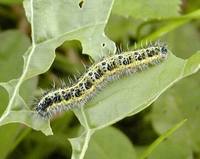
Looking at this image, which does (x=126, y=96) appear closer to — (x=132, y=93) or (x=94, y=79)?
(x=132, y=93)

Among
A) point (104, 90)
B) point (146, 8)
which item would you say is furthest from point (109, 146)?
point (146, 8)

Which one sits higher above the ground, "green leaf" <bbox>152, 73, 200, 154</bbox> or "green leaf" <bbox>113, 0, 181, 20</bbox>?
"green leaf" <bbox>113, 0, 181, 20</bbox>

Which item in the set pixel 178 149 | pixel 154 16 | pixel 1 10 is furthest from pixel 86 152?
pixel 1 10

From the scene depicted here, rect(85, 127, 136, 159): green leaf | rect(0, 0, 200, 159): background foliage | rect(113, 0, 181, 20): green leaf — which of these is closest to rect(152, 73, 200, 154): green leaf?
rect(0, 0, 200, 159): background foliage

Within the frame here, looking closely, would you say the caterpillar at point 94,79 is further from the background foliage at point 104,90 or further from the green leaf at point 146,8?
the green leaf at point 146,8

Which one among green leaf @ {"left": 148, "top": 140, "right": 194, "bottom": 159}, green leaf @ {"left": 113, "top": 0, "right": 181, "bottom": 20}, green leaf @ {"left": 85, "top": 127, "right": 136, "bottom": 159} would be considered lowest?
green leaf @ {"left": 148, "top": 140, "right": 194, "bottom": 159}

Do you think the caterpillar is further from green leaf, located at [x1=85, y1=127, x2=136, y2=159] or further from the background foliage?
green leaf, located at [x1=85, y1=127, x2=136, y2=159]

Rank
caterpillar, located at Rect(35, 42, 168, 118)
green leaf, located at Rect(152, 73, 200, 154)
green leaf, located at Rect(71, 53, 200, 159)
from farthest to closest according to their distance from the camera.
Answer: green leaf, located at Rect(152, 73, 200, 154)
caterpillar, located at Rect(35, 42, 168, 118)
green leaf, located at Rect(71, 53, 200, 159)
